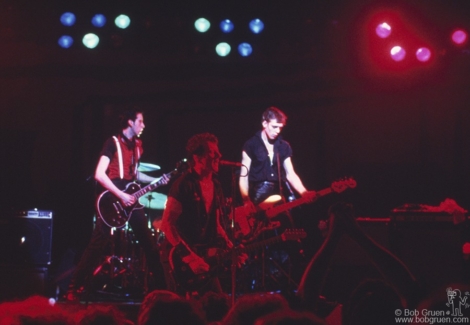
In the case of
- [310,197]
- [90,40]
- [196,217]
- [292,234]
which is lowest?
[292,234]

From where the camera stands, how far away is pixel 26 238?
293 inches

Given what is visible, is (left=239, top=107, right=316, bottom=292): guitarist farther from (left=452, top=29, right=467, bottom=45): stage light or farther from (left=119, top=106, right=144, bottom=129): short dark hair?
(left=452, top=29, right=467, bottom=45): stage light

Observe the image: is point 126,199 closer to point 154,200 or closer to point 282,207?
point 154,200

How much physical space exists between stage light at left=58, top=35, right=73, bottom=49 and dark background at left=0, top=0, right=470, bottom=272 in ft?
0.34

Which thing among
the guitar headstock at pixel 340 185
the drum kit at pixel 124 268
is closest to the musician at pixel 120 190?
the drum kit at pixel 124 268

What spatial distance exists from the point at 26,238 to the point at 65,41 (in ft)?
10.1

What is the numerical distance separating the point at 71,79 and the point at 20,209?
2.83 meters

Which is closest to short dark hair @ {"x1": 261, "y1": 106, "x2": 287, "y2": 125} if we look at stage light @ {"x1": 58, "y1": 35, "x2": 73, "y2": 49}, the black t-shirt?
the black t-shirt

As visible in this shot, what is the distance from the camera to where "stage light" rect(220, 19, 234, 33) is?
894 centimetres

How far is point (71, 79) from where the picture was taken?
967 cm

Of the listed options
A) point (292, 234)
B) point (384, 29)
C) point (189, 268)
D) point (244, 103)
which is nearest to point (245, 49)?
point (244, 103)

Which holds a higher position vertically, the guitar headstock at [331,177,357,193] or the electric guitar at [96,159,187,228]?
the guitar headstock at [331,177,357,193]

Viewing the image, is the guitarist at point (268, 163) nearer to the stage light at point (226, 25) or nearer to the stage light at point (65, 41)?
the stage light at point (226, 25)

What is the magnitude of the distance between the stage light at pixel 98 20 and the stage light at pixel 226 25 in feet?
5.51
